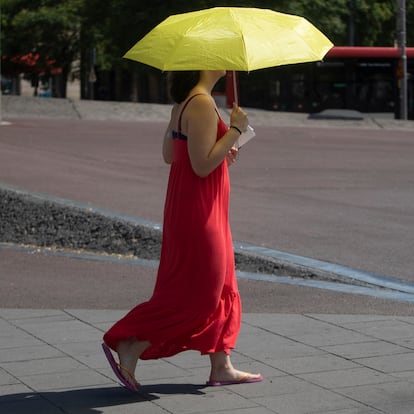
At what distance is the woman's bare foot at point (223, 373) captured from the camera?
17.4ft

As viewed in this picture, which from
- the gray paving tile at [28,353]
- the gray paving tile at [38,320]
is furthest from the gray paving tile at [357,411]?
the gray paving tile at [38,320]

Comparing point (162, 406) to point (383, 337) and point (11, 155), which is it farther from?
point (11, 155)

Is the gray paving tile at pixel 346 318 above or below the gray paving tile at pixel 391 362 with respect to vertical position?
below

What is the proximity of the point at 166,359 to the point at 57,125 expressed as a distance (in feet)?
81.2

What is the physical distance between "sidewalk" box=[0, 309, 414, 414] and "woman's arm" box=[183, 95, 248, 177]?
107 cm

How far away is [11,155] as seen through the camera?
2070cm

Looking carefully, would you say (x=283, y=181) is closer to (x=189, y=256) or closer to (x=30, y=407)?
(x=189, y=256)

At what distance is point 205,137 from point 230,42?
1.43 ft

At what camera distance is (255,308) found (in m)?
7.40

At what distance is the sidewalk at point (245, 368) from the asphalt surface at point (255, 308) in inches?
0.4

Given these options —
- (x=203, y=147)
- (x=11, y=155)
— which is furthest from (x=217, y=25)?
(x=11, y=155)

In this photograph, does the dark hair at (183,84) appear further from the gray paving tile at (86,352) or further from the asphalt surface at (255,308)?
the gray paving tile at (86,352)

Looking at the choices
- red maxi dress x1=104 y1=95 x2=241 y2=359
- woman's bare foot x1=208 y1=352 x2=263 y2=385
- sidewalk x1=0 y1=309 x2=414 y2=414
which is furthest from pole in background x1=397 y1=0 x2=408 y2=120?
red maxi dress x1=104 y1=95 x2=241 y2=359

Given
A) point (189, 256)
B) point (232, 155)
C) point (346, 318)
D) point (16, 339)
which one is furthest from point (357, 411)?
point (16, 339)
